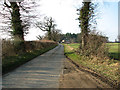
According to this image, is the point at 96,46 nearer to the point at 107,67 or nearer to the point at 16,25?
the point at 107,67

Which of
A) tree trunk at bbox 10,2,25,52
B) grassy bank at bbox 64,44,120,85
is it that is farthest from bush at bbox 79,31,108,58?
tree trunk at bbox 10,2,25,52

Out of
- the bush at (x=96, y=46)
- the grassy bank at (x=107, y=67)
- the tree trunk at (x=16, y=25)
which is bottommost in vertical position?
the grassy bank at (x=107, y=67)

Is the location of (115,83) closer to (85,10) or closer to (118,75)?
(118,75)

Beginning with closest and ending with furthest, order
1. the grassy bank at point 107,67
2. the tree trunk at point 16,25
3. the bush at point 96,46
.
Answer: the grassy bank at point 107,67, the bush at point 96,46, the tree trunk at point 16,25

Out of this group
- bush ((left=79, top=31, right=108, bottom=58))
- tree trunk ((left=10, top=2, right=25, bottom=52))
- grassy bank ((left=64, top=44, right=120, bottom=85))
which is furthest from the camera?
tree trunk ((left=10, top=2, right=25, bottom=52))

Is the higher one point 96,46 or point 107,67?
point 96,46

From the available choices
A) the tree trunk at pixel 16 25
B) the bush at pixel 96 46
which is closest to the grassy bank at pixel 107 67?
the bush at pixel 96 46

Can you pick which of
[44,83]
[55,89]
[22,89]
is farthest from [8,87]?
[55,89]

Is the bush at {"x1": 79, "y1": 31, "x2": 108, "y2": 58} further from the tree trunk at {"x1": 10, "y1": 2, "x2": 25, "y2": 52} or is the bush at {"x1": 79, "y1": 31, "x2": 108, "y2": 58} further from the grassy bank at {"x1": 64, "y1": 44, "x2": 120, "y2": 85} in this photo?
the tree trunk at {"x1": 10, "y1": 2, "x2": 25, "y2": 52}

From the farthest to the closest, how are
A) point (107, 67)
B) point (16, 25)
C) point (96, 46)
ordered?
point (16, 25)
point (96, 46)
point (107, 67)

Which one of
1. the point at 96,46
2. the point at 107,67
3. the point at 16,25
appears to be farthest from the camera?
the point at 16,25

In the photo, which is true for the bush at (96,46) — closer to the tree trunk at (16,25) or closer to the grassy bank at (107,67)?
the grassy bank at (107,67)

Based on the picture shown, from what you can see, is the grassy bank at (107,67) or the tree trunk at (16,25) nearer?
the grassy bank at (107,67)

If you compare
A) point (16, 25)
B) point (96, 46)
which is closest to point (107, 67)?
point (96, 46)
